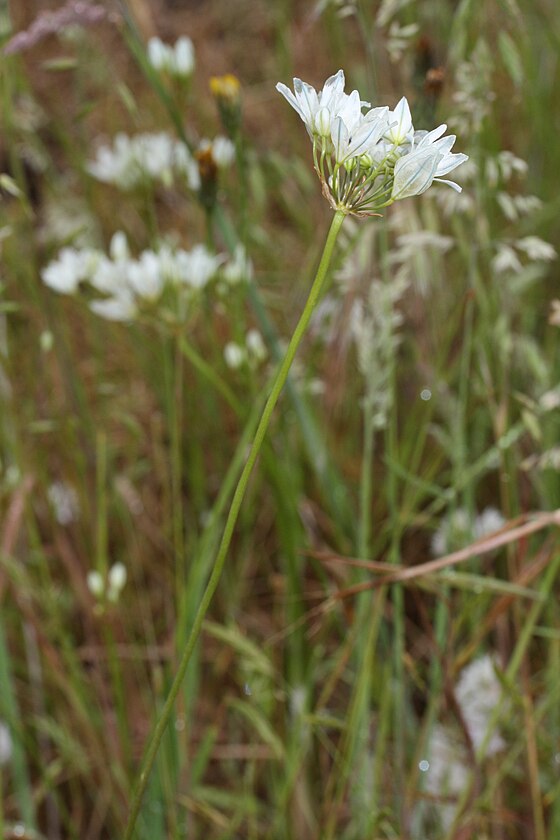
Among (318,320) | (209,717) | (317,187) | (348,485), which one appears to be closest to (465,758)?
(209,717)

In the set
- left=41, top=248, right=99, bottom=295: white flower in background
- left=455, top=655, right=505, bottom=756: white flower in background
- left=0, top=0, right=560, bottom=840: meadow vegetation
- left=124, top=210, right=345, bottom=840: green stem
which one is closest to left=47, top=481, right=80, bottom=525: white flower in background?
left=0, top=0, right=560, bottom=840: meadow vegetation

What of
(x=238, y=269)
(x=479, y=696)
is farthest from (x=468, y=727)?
(x=238, y=269)

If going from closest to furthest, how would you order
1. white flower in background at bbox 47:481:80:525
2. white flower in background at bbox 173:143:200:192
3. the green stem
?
the green stem < white flower in background at bbox 173:143:200:192 < white flower in background at bbox 47:481:80:525

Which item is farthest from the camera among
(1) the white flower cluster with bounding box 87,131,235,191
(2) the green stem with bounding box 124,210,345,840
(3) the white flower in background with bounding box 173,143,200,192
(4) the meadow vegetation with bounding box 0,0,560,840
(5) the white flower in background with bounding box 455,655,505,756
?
(1) the white flower cluster with bounding box 87,131,235,191

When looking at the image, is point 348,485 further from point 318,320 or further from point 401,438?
point 318,320

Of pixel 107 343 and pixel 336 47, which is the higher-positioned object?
pixel 336 47

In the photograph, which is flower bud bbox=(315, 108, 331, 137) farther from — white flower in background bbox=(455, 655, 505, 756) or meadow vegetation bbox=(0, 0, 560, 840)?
white flower in background bbox=(455, 655, 505, 756)
